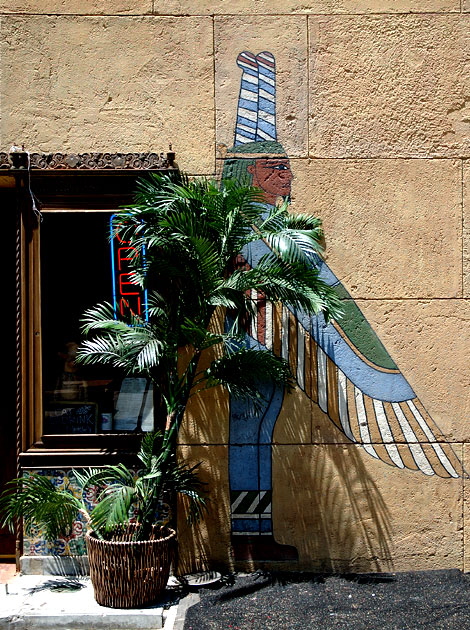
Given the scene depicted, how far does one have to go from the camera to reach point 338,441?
217 inches

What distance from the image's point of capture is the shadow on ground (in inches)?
177

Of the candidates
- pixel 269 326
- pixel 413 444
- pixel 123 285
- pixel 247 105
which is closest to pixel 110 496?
pixel 123 285

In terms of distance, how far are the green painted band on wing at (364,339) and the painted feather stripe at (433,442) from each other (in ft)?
1.16

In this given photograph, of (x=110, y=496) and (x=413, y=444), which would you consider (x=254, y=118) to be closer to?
(x=413, y=444)

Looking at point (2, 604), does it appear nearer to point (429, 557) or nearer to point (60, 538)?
point (60, 538)

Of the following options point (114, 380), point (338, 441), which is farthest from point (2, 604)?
point (338, 441)

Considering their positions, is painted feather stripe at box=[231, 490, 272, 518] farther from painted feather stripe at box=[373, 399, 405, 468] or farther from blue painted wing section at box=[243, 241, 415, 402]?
blue painted wing section at box=[243, 241, 415, 402]

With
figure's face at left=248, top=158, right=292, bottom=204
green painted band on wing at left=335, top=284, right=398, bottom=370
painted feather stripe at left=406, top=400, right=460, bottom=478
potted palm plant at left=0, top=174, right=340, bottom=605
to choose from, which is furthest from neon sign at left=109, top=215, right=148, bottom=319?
painted feather stripe at left=406, top=400, right=460, bottom=478

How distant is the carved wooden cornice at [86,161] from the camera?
534 centimetres

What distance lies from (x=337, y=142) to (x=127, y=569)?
11.4ft

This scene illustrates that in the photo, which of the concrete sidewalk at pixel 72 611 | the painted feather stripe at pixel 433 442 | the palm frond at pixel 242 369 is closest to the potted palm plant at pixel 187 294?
the palm frond at pixel 242 369

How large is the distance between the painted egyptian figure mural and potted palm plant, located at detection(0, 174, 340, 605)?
0.40 m

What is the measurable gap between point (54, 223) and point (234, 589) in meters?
3.00

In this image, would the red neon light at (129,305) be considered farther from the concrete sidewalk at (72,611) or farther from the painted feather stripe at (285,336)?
the concrete sidewalk at (72,611)
